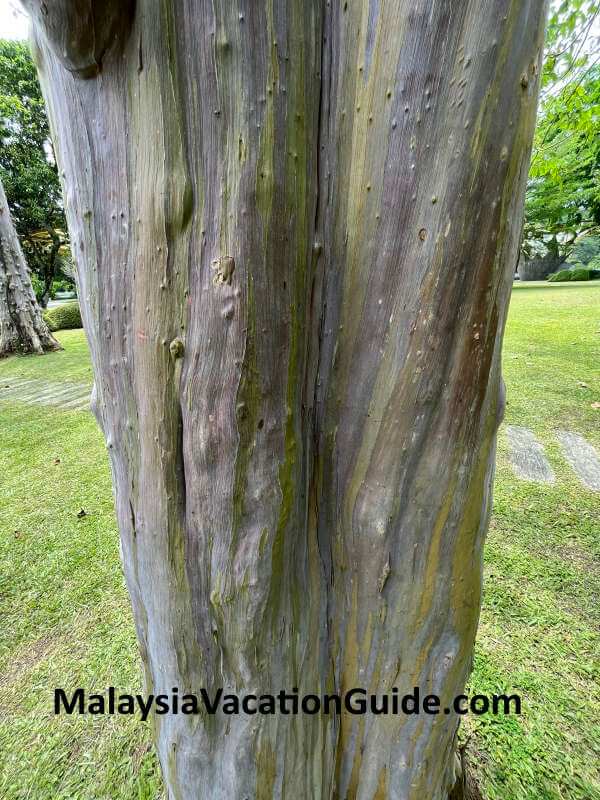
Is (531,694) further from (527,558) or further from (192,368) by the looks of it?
(192,368)

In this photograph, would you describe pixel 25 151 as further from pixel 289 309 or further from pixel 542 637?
pixel 542 637

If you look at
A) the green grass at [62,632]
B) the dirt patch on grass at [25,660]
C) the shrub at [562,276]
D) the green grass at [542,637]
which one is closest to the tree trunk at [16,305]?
the green grass at [62,632]

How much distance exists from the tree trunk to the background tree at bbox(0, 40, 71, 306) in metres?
4.76

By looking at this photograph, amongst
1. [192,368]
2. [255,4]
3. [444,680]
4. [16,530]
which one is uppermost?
[255,4]

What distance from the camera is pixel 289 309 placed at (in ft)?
2.56

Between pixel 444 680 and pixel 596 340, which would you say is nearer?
pixel 444 680

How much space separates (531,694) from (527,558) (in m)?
0.85

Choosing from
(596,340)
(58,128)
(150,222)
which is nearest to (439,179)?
(150,222)

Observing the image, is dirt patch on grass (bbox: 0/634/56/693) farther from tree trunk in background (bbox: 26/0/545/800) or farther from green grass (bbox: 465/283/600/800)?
green grass (bbox: 465/283/600/800)

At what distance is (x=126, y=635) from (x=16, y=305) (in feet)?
25.7

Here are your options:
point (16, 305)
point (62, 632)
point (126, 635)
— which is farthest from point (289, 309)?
point (16, 305)

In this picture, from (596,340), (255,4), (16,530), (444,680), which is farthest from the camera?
(596,340)

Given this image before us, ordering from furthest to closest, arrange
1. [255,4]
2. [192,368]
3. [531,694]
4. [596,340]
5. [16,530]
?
1. [596,340]
2. [16,530]
3. [531,694]
4. [192,368]
5. [255,4]

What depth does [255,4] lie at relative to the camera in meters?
0.65
